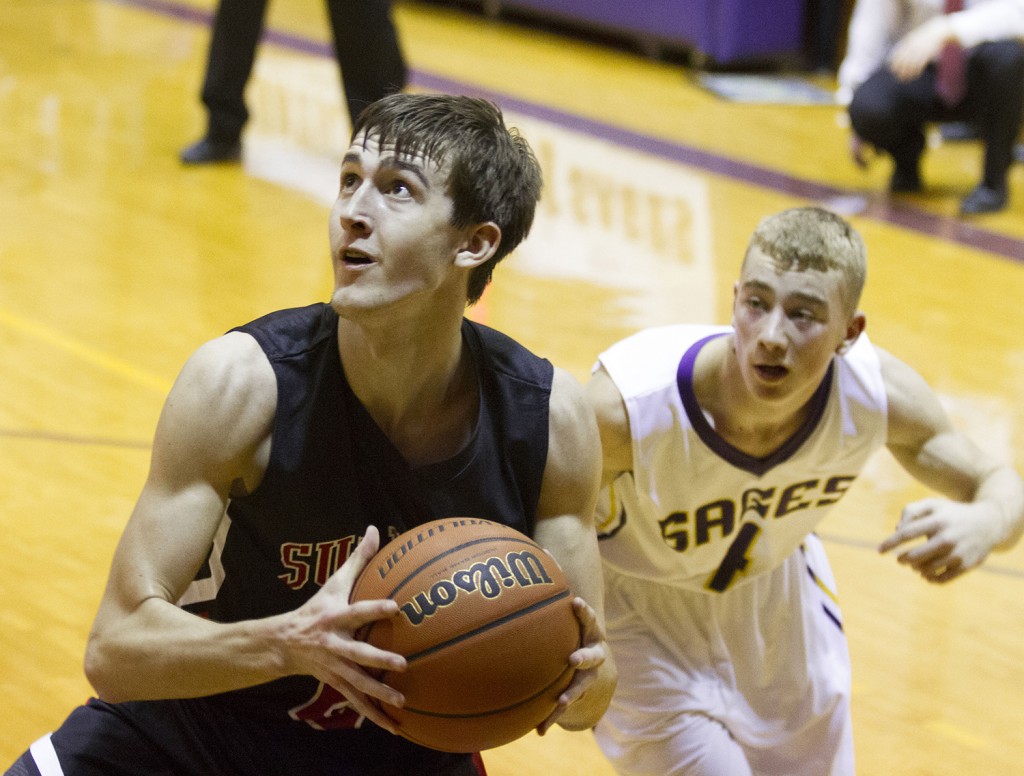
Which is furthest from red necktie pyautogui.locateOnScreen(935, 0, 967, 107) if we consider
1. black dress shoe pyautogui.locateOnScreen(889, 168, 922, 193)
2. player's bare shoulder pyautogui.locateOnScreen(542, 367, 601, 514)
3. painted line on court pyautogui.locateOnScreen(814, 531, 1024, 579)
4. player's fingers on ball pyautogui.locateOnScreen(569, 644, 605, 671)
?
player's fingers on ball pyautogui.locateOnScreen(569, 644, 605, 671)

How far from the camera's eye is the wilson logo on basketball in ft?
7.34

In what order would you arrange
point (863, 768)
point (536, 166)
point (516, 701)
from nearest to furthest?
point (516, 701) < point (536, 166) < point (863, 768)

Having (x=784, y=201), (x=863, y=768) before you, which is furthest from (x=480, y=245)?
(x=784, y=201)

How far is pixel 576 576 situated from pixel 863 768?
1.46 m

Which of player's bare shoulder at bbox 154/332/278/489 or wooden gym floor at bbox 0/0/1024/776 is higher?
player's bare shoulder at bbox 154/332/278/489

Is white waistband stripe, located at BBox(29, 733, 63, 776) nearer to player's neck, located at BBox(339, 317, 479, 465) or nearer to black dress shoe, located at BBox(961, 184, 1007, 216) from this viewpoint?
player's neck, located at BBox(339, 317, 479, 465)

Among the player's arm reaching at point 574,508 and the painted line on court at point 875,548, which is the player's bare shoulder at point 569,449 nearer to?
the player's arm reaching at point 574,508

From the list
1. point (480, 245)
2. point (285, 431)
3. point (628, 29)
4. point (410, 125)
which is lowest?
point (628, 29)

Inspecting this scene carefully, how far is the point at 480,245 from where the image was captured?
259cm

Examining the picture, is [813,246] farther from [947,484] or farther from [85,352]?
[85,352]

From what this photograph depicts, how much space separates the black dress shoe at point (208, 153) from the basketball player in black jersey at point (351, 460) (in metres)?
5.63

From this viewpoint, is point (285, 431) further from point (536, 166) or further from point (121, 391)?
point (121, 391)

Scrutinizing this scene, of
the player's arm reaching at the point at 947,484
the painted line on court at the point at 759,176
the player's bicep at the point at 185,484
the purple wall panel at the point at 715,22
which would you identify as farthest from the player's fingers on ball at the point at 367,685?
the purple wall panel at the point at 715,22

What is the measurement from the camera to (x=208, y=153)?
8.05 m
